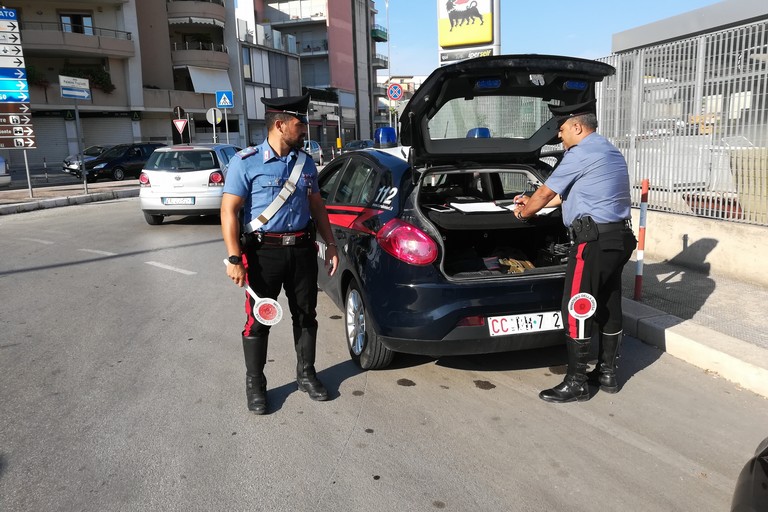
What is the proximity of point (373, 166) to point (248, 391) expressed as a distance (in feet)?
6.20

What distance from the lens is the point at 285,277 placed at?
357 centimetres

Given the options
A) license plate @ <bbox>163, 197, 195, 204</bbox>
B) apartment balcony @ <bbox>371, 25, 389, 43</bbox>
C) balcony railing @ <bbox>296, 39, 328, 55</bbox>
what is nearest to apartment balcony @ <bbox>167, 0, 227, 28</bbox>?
balcony railing @ <bbox>296, 39, 328, 55</bbox>

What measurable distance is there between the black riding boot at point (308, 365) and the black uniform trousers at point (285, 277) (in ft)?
0.19

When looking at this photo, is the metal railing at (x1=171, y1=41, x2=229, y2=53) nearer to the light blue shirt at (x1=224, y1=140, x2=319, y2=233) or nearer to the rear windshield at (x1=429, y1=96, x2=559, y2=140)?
the rear windshield at (x1=429, y1=96, x2=559, y2=140)

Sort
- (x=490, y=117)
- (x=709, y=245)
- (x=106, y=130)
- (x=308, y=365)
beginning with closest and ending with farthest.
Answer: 1. (x=308, y=365)
2. (x=709, y=245)
3. (x=490, y=117)
4. (x=106, y=130)

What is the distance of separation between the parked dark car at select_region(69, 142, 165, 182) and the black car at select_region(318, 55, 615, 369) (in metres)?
22.3

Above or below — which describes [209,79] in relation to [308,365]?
above

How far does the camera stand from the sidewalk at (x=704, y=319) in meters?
4.00

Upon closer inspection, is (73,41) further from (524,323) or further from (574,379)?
(574,379)

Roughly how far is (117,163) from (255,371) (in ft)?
78.2

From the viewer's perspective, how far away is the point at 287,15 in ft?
191

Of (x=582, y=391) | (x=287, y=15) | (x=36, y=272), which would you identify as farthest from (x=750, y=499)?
(x=287, y=15)

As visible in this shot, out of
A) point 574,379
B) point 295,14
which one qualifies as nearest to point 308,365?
point 574,379

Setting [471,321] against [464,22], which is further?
[464,22]
